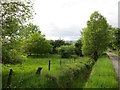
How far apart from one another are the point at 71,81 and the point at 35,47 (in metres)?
54.2

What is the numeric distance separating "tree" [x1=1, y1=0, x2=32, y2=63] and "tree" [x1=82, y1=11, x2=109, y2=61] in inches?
1439

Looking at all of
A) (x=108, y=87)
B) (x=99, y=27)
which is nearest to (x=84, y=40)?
(x=99, y=27)

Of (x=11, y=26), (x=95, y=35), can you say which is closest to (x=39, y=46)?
(x=95, y=35)

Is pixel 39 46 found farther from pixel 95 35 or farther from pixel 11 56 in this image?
pixel 11 56

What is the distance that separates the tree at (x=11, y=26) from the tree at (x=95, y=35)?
36.6 m

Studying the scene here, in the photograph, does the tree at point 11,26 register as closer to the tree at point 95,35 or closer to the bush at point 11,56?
the bush at point 11,56

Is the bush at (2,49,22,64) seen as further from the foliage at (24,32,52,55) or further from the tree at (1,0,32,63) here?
the foliage at (24,32,52,55)

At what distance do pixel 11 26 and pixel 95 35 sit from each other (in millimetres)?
38143

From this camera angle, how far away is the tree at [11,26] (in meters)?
22.4

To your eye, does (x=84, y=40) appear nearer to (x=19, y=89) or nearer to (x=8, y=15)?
(x=8, y=15)

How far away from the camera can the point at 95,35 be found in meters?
59.0

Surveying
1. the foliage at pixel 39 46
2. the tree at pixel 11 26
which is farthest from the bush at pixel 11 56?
the foliage at pixel 39 46

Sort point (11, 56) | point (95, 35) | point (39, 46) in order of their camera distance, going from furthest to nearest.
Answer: point (39, 46) → point (95, 35) → point (11, 56)

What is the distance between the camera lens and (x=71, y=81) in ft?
72.5
